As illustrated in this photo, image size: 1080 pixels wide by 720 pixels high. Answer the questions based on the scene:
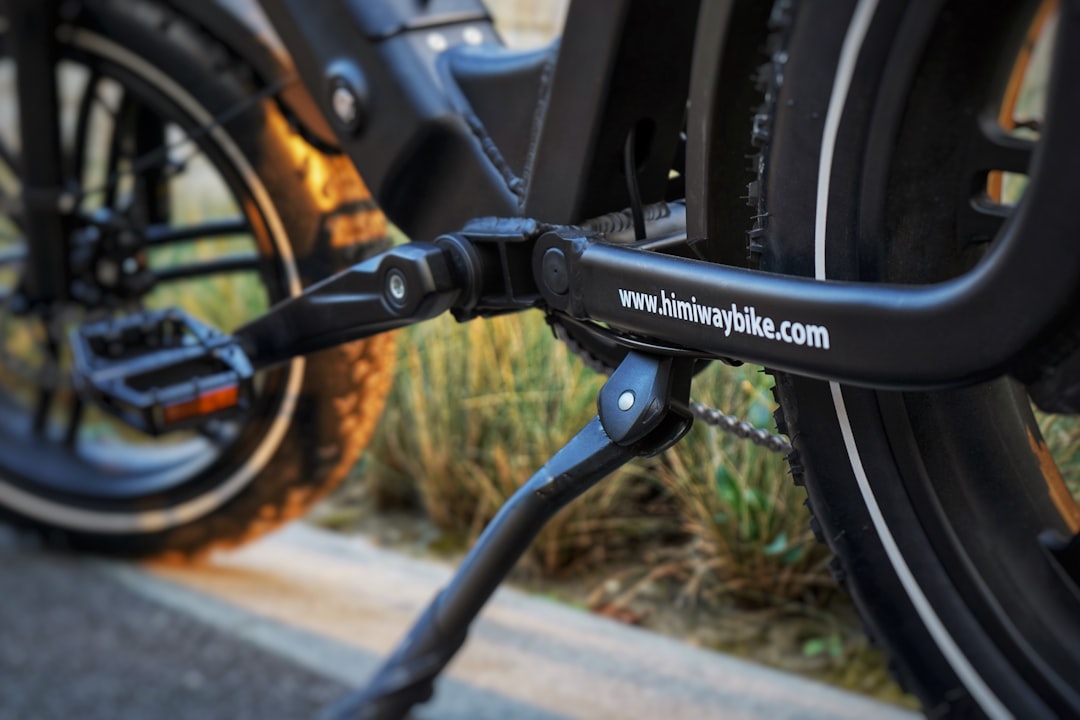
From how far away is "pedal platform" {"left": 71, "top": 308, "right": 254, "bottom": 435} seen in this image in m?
1.66

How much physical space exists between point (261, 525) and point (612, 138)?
46.1 inches

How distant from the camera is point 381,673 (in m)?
1.46

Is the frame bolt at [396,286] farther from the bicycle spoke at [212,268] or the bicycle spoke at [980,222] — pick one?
the bicycle spoke at [212,268]

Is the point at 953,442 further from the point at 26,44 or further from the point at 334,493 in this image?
the point at 334,493

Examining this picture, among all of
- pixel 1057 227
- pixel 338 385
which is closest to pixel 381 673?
pixel 338 385

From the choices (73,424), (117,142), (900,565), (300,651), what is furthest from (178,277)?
(900,565)

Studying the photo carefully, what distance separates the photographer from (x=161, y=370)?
1732 millimetres

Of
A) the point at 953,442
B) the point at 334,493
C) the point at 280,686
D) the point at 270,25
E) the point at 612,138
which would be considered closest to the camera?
the point at 953,442

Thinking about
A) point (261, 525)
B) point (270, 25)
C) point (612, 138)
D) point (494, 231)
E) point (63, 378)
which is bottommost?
point (261, 525)

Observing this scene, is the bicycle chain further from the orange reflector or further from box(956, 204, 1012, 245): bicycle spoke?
the orange reflector

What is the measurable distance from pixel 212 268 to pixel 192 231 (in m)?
0.09

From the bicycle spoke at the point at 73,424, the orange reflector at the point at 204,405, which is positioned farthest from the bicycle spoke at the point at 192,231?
the orange reflector at the point at 204,405

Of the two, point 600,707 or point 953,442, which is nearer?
point 953,442

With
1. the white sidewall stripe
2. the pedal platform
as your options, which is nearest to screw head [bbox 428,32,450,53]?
the pedal platform
